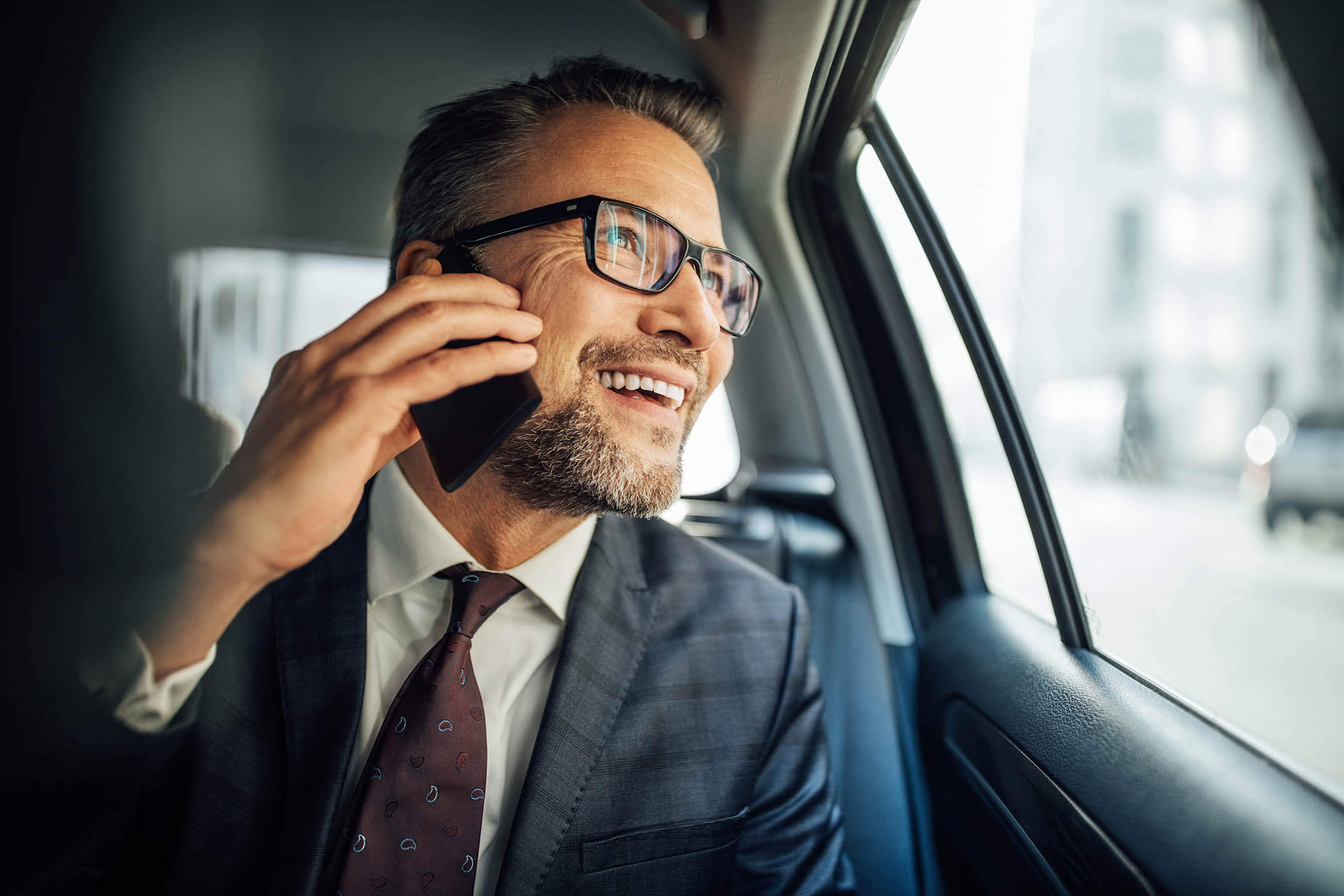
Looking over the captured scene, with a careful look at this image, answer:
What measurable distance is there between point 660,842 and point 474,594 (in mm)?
474

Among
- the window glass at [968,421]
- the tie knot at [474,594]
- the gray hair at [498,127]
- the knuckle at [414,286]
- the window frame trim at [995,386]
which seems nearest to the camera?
the knuckle at [414,286]

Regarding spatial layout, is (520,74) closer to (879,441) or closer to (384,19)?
(384,19)

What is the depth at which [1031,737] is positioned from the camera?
1.13 m

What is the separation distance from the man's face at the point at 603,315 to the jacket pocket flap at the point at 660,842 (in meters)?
0.49

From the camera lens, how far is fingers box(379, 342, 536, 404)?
73 cm

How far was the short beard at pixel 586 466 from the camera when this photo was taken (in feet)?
3.25

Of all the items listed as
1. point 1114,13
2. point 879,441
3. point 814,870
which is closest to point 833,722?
point 814,870

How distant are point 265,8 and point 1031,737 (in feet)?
4.93

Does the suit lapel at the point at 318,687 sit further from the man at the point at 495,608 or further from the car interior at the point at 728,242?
the car interior at the point at 728,242

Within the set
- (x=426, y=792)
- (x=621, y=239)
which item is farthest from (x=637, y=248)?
(x=426, y=792)

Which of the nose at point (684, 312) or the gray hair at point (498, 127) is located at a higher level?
the gray hair at point (498, 127)

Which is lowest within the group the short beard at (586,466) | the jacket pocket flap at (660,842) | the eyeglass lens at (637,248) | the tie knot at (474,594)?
the jacket pocket flap at (660,842)

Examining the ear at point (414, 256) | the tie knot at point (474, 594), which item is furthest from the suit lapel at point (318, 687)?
the ear at point (414, 256)

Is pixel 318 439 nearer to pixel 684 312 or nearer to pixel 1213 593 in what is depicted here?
pixel 684 312
